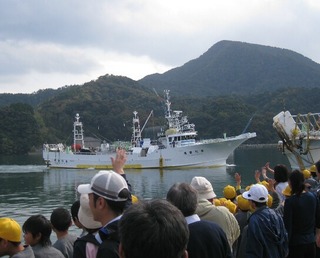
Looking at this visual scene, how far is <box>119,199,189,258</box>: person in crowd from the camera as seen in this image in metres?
1.85

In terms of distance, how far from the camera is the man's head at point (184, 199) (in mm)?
3174

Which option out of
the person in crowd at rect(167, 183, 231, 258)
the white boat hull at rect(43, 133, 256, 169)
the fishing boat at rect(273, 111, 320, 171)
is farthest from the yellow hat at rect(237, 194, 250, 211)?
the white boat hull at rect(43, 133, 256, 169)

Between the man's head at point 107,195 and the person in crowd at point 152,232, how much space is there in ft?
2.40

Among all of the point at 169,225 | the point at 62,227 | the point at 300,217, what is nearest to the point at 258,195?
the point at 300,217

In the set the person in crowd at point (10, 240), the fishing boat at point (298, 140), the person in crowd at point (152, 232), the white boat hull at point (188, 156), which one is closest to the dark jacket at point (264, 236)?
the person in crowd at point (10, 240)

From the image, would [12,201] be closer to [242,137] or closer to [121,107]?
[242,137]

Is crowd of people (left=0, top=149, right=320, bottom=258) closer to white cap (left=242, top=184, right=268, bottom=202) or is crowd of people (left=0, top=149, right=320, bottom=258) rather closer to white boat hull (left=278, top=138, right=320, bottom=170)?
white cap (left=242, top=184, right=268, bottom=202)

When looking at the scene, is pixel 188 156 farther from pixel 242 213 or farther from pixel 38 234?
pixel 38 234

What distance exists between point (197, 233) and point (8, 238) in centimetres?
151

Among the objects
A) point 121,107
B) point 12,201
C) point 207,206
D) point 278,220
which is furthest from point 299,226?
point 121,107

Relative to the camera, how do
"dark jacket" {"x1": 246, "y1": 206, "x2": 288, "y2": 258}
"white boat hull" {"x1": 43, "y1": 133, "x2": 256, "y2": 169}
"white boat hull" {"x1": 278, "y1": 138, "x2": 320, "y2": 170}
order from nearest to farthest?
1. "dark jacket" {"x1": 246, "y1": 206, "x2": 288, "y2": 258}
2. "white boat hull" {"x1": 278, "y1": 138, "x2": 320, "y2": 170}
3. "white boat hull" {"x1": 43, "y1": 133, "x2": 256, "y2": 169}

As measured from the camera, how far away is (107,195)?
8.77ft

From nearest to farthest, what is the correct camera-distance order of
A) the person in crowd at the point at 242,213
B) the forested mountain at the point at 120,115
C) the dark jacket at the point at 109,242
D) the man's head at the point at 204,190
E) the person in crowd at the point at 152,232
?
the person in crowd at the point at 152,232, the dark jacket at the point at 109,242, the man's head at the point at 204,190, the person in crowd at the point at 242,213, the forested mountain at the point at 120,115

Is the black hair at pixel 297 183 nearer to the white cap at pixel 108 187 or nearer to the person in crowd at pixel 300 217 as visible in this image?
the person in crowd at pixel 300 217
